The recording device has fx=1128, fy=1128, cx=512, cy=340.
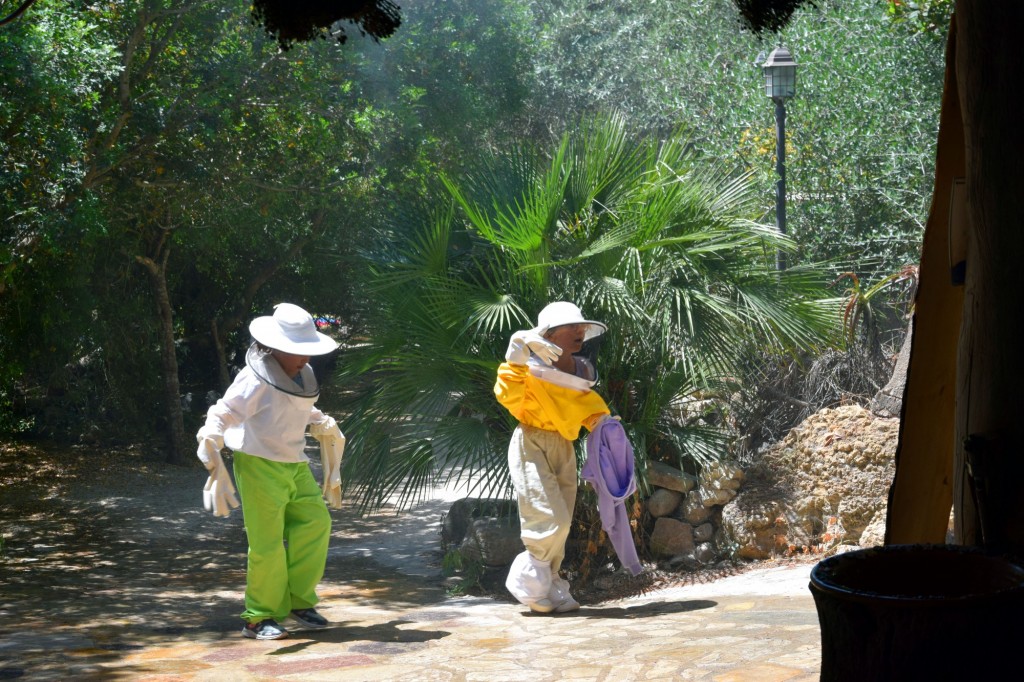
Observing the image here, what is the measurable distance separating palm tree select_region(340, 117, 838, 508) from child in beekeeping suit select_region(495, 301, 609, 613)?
0.59 meters

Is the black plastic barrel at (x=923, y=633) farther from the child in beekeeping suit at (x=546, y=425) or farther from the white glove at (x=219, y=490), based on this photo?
the white glove at (x=219, y=490)

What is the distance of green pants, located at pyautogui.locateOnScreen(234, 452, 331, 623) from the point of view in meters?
5.96

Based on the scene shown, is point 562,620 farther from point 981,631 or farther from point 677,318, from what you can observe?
point 981,631

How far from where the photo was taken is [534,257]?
7.07m

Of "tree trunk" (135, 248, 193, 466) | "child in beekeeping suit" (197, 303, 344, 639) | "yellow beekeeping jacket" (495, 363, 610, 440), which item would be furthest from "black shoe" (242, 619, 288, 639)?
"tree trunk" (135, 248, 193, 466)

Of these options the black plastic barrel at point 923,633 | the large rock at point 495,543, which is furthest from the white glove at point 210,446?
the black plastic barrel at point 923,633

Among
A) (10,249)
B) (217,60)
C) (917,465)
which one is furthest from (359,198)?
(917,465)

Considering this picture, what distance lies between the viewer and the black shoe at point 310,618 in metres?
6.18

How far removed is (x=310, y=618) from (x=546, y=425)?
1682 mm

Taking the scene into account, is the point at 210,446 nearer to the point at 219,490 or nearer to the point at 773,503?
the point at 219,490

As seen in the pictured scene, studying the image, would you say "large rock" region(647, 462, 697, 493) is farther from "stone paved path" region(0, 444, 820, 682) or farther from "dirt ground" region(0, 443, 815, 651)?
"stone paved path" region(0, 444, 820, 682)

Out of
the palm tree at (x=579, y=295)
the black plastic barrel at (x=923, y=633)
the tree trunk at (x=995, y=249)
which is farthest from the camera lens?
the palm tree at (x=579, y=295)

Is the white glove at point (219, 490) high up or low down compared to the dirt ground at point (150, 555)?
up

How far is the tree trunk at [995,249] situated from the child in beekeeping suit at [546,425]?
391 centimetres
